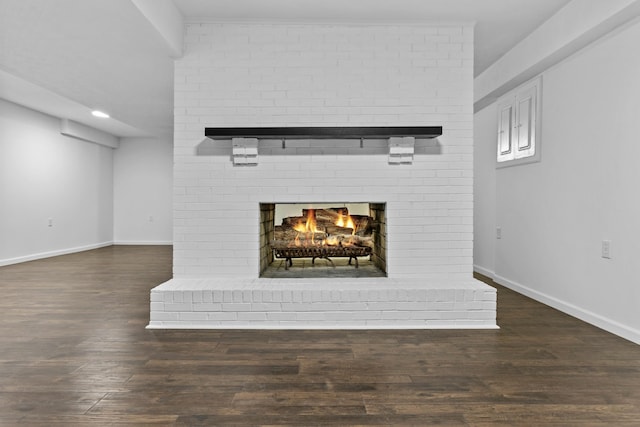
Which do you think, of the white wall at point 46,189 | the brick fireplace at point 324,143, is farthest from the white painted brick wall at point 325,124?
the white wall at point 46,189

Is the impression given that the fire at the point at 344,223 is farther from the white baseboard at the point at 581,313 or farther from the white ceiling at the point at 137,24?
the white baseboard at the point at 581,313

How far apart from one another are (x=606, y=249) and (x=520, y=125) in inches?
65.6

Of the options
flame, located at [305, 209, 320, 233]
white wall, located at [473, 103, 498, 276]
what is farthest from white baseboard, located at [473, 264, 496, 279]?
flame, located at [305, 209, 320, 233]

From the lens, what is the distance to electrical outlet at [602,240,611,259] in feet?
9.57

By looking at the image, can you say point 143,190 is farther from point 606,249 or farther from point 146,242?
point 606,249

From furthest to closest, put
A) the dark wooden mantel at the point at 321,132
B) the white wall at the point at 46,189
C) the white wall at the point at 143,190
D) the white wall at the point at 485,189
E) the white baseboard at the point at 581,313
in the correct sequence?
the white wall at the point at 143,190, the white wall at the point at 46,189, the white wall at the point at 485,189, the dark wooden mantel at the point at 321,132, the white baseboard at the point at 581,313

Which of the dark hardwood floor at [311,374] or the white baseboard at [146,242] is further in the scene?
the white baseboard at [146,242]

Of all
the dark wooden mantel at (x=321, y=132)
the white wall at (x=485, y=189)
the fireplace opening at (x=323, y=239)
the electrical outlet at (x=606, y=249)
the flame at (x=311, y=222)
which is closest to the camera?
the electrical outlet at (x=606, y=249)

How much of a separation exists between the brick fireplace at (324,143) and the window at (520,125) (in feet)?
3.42

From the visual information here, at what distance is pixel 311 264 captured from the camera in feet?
12.6

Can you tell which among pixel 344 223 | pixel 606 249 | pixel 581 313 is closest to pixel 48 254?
pixel 344 223

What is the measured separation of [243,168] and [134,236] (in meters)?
6.59

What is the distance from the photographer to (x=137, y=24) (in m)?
2.76

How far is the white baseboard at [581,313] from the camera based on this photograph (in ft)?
8.86
